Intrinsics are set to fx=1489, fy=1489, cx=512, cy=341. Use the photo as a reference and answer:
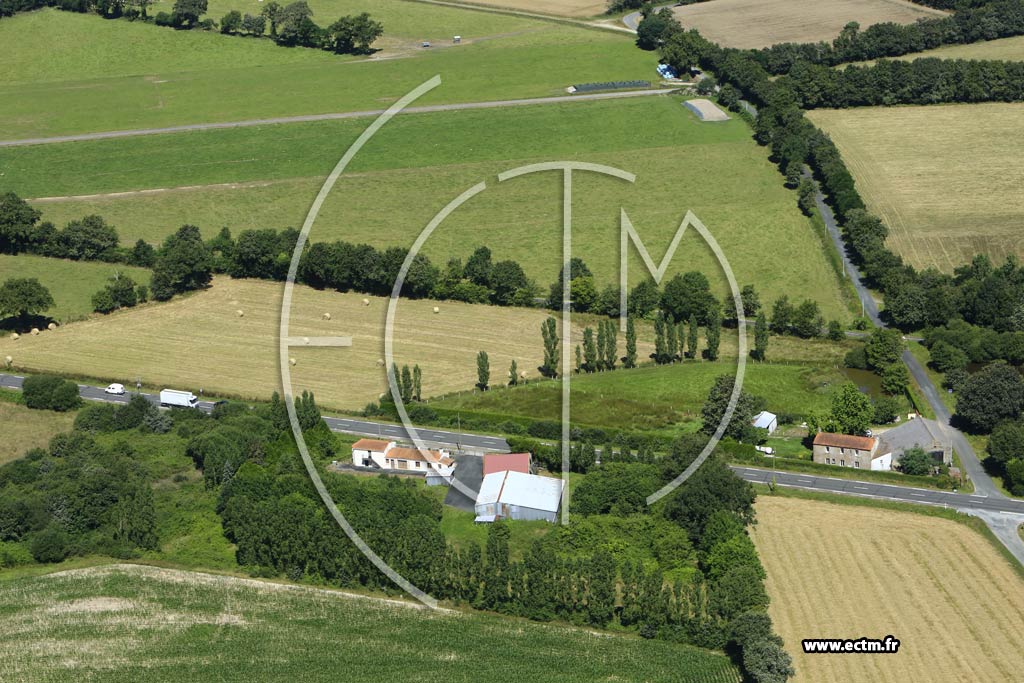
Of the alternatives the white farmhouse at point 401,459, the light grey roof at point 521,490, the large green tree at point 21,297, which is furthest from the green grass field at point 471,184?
the light grey roof at point 521,490

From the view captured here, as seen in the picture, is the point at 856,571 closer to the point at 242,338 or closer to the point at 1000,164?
the point at 242,338

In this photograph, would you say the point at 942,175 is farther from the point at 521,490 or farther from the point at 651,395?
the point at 521,490

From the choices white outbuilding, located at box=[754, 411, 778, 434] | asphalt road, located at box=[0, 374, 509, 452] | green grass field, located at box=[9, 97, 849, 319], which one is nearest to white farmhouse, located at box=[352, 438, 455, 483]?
asphalt road, located at box=[0, 374, 509, 452]

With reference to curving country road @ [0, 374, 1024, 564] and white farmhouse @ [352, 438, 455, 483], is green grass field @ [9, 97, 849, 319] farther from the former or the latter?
white farmhouse @ [352, 438, 455, 483]

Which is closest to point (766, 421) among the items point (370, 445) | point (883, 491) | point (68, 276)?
point (883, 491)

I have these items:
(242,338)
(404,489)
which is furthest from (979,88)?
(404,489)

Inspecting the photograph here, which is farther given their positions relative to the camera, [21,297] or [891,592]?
[21,297]
